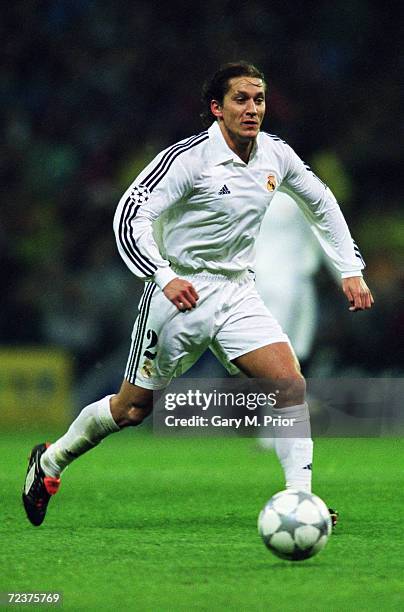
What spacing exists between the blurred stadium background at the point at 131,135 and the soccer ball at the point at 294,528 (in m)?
7.97

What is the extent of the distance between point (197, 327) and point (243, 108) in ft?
3.10

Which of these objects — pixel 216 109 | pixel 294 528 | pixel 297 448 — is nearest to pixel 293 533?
pixel 294 528

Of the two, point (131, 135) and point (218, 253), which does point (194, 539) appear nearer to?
point (218, 253)

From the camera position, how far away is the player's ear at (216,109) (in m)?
5.80

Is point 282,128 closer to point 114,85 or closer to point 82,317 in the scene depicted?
point 114,85

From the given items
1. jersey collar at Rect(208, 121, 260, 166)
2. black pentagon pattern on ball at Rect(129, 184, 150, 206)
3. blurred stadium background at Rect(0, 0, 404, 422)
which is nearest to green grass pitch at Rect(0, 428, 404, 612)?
black pentagon pattern on ball at Rect(129, 184, 150, 206)

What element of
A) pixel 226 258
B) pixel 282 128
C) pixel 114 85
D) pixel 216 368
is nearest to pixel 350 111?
pixel 282 128

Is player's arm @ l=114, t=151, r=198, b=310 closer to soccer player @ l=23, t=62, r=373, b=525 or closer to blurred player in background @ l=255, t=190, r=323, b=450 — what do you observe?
soccer player @ l=23, t=62, r=373, b=525

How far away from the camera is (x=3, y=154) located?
14.1m

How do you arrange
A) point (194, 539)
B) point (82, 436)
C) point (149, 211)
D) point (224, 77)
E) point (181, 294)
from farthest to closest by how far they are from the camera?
point (82, 436)
point (224, 77)
point (149, 211)
point (194, 539)
point (181, 294)

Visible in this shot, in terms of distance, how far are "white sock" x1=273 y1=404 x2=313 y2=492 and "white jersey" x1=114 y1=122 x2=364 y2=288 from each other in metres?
0.69

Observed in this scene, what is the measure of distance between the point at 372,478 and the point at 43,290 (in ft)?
20.0

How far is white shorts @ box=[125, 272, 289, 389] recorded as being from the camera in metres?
5.65

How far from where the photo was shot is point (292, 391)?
5.43m
